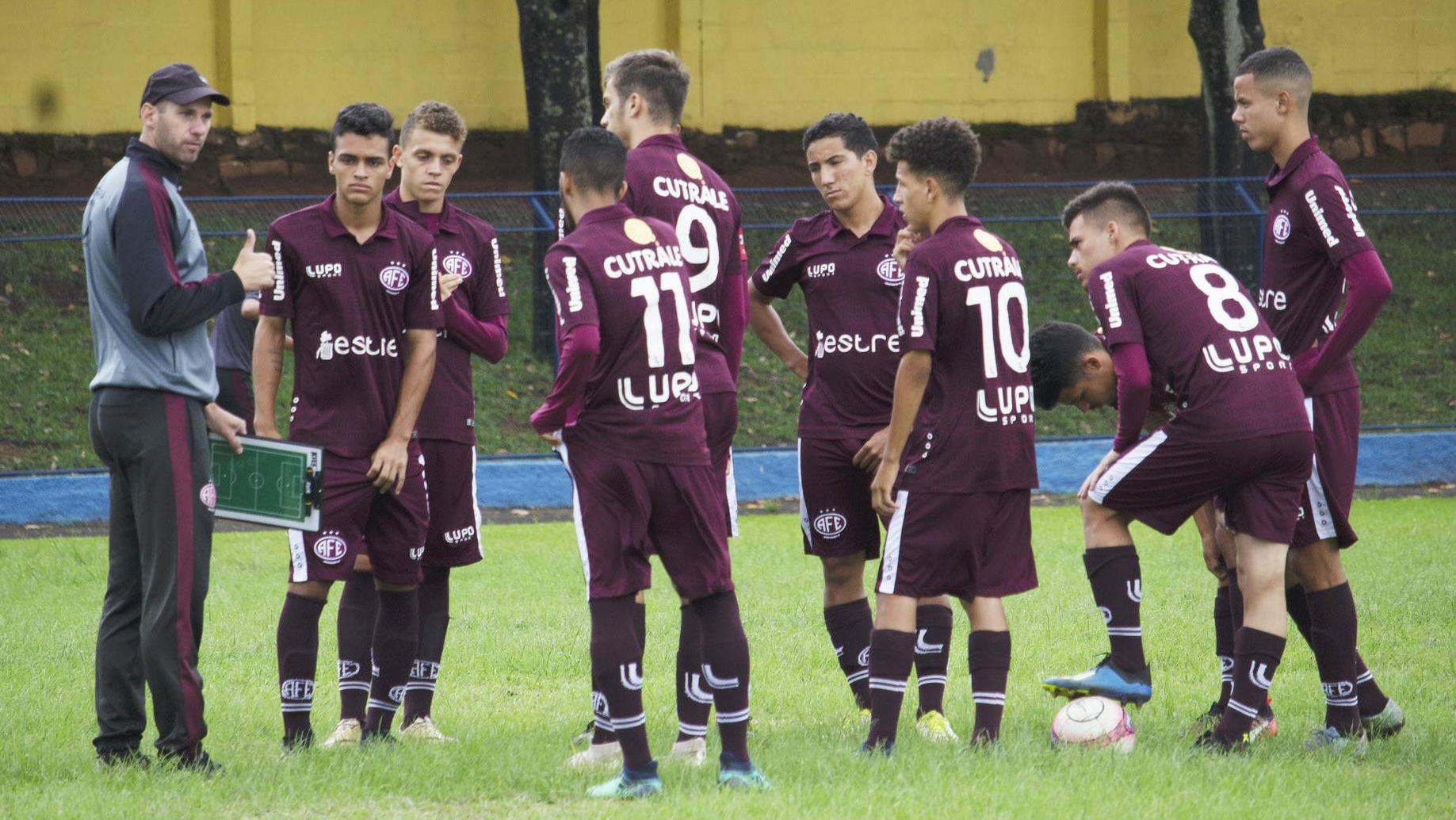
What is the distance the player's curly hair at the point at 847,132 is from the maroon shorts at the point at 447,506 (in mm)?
1889

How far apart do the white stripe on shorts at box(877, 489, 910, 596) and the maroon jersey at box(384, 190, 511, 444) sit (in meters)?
1.79

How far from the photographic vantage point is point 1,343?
1455cm

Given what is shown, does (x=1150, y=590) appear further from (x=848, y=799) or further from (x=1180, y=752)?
(x=848, y=799)

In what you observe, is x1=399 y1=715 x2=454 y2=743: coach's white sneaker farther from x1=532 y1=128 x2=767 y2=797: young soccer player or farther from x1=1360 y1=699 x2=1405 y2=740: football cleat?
x1=1360 y1=699 x2=1405 y2=740: football cleat

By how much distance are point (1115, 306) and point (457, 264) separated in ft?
8.71

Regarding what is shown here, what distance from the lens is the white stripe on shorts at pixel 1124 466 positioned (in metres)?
5.32

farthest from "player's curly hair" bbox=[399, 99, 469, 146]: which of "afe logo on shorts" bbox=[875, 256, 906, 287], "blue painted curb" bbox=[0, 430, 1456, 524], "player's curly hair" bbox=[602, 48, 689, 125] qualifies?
"blue painted curb" bbox=[0, 430, 1456, 524]

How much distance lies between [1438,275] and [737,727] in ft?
49.1

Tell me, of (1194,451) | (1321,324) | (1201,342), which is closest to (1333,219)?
(1321,324)

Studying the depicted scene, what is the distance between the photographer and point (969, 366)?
17.1ft

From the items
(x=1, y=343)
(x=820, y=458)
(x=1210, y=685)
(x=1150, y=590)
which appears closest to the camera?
(x=820, y=458)

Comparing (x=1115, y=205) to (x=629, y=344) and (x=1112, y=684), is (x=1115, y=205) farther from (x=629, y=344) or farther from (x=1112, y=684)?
(x=629, y=344)

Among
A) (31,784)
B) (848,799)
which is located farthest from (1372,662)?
(31,784)

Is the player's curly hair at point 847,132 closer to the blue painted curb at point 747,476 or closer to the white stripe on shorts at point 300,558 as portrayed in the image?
the white stripe on shorts at point 300,558
